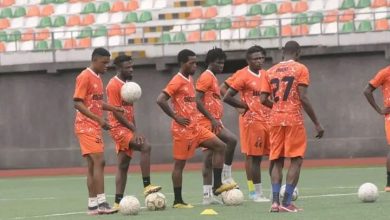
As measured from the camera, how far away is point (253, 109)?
1686cm

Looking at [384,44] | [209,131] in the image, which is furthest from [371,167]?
[209,131]

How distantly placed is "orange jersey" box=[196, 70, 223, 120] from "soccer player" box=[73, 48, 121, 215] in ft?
7.26

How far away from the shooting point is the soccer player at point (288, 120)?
44.9 ft

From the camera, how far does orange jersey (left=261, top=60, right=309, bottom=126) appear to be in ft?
45.3

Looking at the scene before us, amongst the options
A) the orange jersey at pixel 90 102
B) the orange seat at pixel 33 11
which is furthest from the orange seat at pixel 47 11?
the orange jersey at pixel 90 102

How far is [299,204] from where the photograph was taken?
600 inches

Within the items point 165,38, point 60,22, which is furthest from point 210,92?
point 60,22

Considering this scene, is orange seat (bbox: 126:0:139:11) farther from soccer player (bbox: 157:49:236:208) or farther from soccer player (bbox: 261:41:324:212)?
soccer player (bbox: 261:41:324:212)

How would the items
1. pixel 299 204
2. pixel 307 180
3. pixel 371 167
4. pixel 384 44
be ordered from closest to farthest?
pixel 299 204 → pixel 307 180 → pixel 371 167 → pixel 384 44

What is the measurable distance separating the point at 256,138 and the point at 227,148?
759 mm

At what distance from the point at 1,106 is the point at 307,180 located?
12708 mm

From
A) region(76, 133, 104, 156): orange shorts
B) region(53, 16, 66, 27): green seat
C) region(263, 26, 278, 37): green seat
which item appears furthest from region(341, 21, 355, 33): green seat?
region(76, 133, 104, 156): orange shorts

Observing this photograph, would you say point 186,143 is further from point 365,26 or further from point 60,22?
point 60,22

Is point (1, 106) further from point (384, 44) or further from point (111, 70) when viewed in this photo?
point (384, 44)
